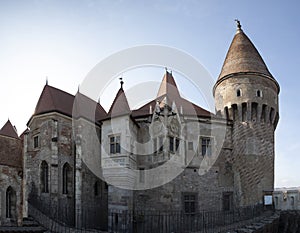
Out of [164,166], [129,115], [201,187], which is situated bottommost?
[201,187]

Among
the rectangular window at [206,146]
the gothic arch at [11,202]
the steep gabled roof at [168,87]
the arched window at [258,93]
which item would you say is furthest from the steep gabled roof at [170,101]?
the gothic arch at [11,202]

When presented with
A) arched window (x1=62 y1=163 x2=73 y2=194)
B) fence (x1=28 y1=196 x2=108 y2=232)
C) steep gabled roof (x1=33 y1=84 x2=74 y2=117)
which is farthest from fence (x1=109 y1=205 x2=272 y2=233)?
steep gabled roof (x1=33 y1=84 x2=74 y2=117)

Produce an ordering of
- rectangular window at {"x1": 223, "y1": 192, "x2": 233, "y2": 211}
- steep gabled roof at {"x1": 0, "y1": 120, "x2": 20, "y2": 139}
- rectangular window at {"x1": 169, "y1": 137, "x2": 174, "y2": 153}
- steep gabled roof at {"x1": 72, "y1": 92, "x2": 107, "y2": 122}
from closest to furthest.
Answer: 1. rectangular window at {"x1": 169, "y1": 137, "x2": 174, "y2": 153}
2. steep gabled roof at {"x1": 72, "y1": 92, "x2": 107, "y2": 122}
3. rectangular window at {"x1": 223, "y1": 192, "x2": 233, "y2": 211}
4. steep gabled roof at {"x1": 0, "y1": 120, "x2": 20, "y2": 139}

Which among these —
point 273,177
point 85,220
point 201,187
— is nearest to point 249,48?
point 273,177

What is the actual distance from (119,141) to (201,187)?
6.71 m

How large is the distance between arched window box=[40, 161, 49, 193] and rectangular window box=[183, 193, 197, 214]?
8724 mm

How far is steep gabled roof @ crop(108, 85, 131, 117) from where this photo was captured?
21603mm

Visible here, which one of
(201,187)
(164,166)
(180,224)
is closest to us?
(180,224)

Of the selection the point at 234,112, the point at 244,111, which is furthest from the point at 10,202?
the point at 244,111

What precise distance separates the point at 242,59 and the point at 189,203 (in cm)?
1197

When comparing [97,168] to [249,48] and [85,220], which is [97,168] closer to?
[85,220]

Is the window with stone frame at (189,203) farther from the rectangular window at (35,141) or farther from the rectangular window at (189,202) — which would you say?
the rectangular window at (35,141)

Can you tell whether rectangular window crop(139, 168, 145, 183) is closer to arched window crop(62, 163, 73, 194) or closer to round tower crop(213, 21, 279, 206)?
arched window crop(62, 163, 73, 194)

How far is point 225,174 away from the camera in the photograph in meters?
25.3
